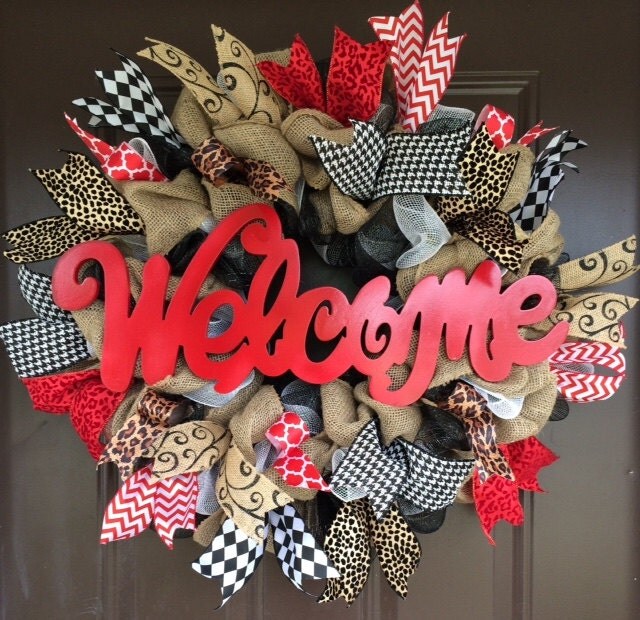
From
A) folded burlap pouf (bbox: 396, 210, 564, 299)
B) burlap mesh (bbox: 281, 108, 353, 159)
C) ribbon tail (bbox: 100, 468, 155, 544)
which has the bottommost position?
ribbon tail (bbox: 100, 468, 155, 544)

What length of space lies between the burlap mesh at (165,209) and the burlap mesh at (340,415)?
236 mm

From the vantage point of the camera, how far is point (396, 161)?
0.67 m

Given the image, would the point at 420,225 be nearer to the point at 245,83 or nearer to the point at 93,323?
the point at 245,83

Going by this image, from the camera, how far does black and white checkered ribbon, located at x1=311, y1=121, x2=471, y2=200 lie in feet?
2.13

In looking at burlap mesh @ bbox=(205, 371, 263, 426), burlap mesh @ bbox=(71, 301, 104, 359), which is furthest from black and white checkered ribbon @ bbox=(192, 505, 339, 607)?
burlap mesh @ bbox=(71, 301, 104, 359)

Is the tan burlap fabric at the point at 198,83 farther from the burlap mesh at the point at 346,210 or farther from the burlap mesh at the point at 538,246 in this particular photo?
the burlap mesh at the point at 538,246

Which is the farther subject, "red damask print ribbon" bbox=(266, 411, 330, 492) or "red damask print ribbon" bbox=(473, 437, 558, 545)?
"red damask print ribbon" bbox=(473, 437, 558, 545)

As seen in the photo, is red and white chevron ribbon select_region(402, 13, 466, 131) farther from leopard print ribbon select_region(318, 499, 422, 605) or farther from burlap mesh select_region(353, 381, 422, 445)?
leopard print ribbon select_region(318, 499, 422, 605)

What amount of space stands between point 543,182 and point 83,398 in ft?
2.02

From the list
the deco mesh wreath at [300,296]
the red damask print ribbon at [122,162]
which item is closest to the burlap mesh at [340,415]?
the deco mesh wreath at [300,296]

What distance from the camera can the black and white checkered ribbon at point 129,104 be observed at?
2.34ft

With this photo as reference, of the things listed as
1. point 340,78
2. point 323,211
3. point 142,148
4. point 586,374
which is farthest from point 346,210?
point 586,374

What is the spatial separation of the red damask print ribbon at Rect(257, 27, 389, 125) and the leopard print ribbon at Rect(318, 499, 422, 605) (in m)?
0.46

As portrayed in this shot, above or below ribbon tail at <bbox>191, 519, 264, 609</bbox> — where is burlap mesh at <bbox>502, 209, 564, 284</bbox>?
above
